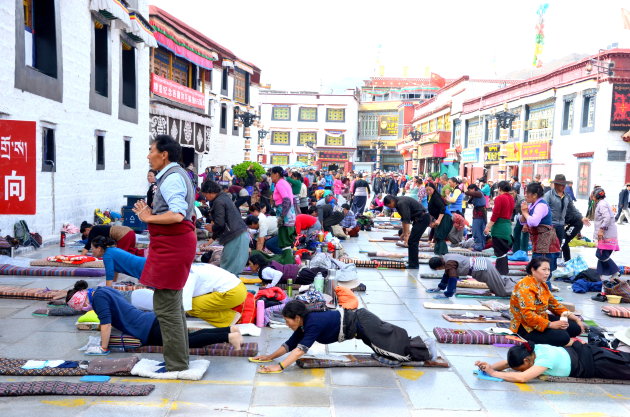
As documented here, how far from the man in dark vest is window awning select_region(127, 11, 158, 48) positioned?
13.6m

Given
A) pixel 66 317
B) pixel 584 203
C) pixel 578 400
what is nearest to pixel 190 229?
pixel 66 317

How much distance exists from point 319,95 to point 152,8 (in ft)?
149

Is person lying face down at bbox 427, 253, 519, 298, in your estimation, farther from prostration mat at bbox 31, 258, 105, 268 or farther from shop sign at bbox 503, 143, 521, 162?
shop sign at bbox 503, 143, 521, 162

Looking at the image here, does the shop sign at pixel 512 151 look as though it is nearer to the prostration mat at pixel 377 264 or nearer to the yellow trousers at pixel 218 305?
the prostration mat at pixel 377 264

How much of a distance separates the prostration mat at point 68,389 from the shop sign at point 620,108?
23.8 metres

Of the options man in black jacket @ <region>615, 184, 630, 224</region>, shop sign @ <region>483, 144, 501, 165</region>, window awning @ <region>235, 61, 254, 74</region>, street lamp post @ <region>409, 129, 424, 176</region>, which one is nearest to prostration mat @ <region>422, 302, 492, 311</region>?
man in black jacket @ <region>615, 184, 630, 224</region>

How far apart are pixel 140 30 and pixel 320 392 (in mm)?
15364

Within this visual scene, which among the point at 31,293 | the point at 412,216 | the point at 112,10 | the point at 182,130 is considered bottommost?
the point at 31,293

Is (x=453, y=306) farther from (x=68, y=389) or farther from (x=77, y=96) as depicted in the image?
(x=77, y=96)

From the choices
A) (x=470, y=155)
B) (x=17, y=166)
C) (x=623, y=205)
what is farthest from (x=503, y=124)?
(x=17, y=166)

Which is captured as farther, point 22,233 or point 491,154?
point 491,154

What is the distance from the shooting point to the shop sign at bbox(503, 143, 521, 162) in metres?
32.2

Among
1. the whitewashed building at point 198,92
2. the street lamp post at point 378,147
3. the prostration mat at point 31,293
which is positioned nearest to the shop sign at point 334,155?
the street lamp post at point 378,147

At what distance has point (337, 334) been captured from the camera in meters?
5.50
